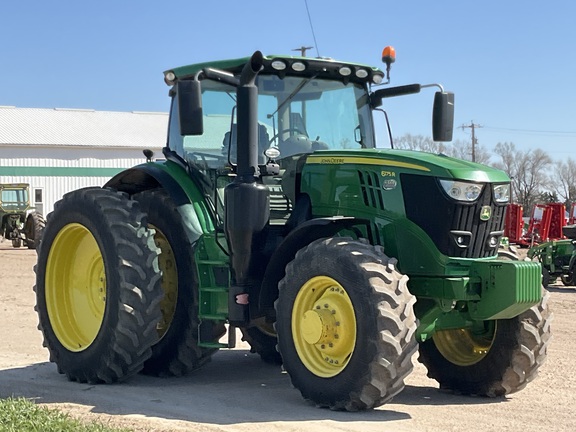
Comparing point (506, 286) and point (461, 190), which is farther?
point (461, 190)

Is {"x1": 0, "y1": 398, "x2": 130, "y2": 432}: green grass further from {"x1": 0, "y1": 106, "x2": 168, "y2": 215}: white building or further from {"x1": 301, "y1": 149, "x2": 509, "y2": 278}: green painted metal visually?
{"x1": 0, "y1": 106, "x2": 168, "y2": 215}: white building

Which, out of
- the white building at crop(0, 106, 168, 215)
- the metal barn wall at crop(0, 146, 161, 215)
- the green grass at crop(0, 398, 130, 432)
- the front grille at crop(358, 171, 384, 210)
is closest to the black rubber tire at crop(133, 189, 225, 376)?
the front grille at crop(358, 171, 384, 210)

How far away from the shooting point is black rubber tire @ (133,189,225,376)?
25.9 ft

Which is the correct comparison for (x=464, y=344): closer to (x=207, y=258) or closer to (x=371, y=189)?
(x=371, y=189)

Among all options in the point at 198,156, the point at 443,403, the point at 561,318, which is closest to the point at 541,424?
the point at 443,403

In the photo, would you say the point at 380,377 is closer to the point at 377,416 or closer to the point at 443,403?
the point at 377,416

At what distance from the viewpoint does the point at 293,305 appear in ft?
22.3

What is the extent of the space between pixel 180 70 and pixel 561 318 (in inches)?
294

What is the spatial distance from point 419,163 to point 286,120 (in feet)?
5.22

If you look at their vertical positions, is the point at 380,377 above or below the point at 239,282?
below

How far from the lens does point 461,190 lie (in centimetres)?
670

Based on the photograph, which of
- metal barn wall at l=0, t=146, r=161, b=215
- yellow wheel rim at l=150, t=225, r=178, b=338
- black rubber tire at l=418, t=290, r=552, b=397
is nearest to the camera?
black rubber tire at l=418, t=290, r=552, b=397

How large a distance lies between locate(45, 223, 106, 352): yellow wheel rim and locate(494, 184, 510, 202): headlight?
11.5 ft

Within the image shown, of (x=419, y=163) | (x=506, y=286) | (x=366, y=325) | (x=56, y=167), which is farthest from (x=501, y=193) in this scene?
(x=56, y=167)
